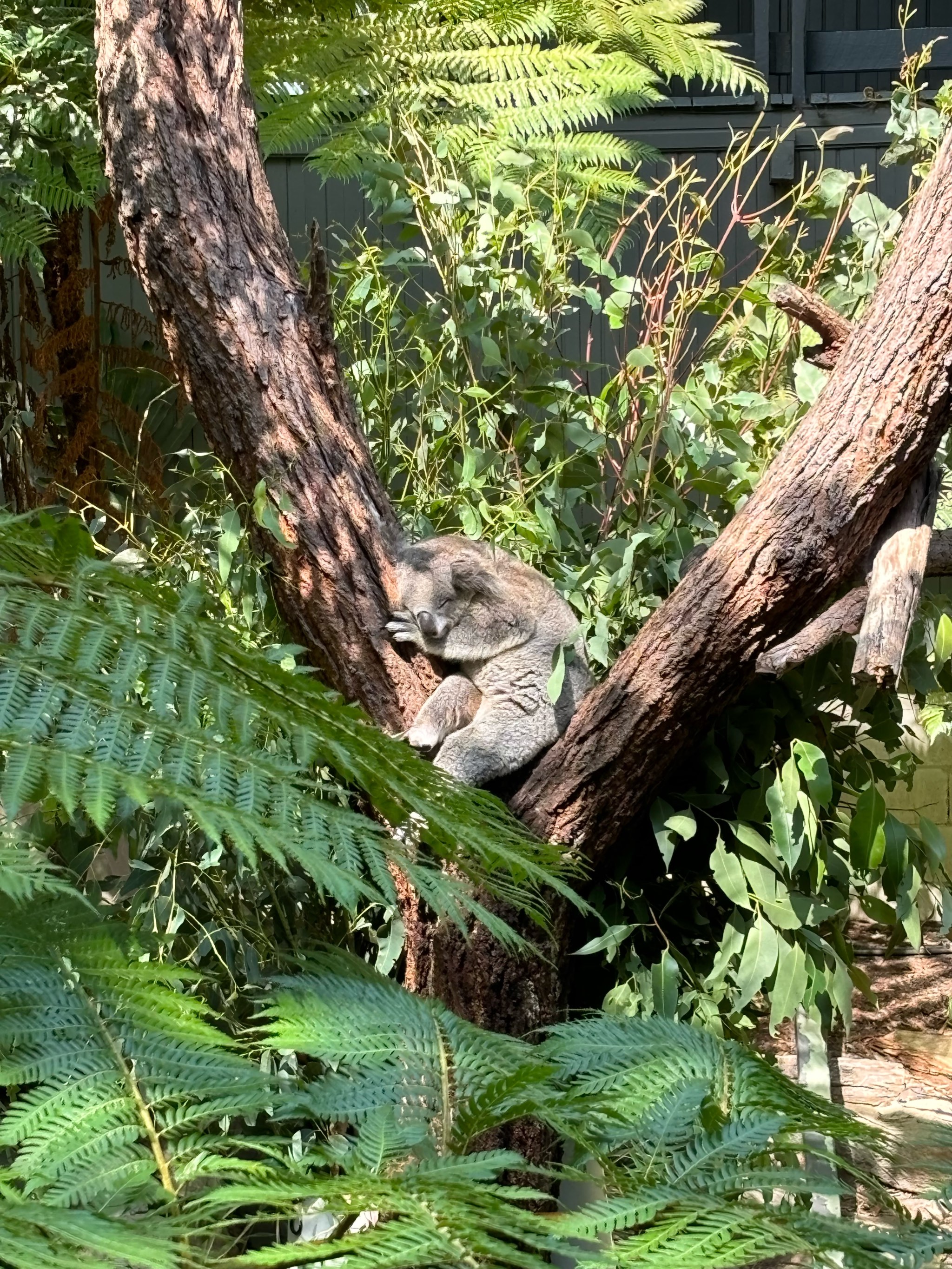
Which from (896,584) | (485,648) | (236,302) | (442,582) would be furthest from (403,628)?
(896,584)

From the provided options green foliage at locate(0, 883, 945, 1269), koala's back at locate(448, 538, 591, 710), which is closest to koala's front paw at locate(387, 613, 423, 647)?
koala's back at locate(448, 538, 591, 710)

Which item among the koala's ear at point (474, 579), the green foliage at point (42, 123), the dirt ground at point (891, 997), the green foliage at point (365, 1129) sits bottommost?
the dirt ground at point (891, 997)

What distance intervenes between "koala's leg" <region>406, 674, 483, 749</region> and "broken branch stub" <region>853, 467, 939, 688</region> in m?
0.87

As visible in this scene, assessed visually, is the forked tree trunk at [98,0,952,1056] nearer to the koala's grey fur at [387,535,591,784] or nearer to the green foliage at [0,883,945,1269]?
the koala's grey fur at [387,535,591,784]

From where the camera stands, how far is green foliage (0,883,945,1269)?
69cm

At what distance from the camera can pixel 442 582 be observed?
2754mm

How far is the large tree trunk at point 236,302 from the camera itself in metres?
2.54

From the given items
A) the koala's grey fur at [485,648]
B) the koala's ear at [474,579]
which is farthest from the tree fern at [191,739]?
the koala's ear at [474,579]

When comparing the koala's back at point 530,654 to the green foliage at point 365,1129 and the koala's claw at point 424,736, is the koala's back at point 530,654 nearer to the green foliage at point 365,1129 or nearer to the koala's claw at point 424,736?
the koala's claw at point 424,736

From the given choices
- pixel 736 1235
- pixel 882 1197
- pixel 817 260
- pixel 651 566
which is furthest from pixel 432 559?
pixel 736 1235

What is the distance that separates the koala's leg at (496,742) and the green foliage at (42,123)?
171 cm

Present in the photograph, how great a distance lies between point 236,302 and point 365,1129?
2056 millimetres

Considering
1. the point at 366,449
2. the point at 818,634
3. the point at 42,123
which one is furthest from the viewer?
the point at 42,123

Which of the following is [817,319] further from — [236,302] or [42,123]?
[42,123]
